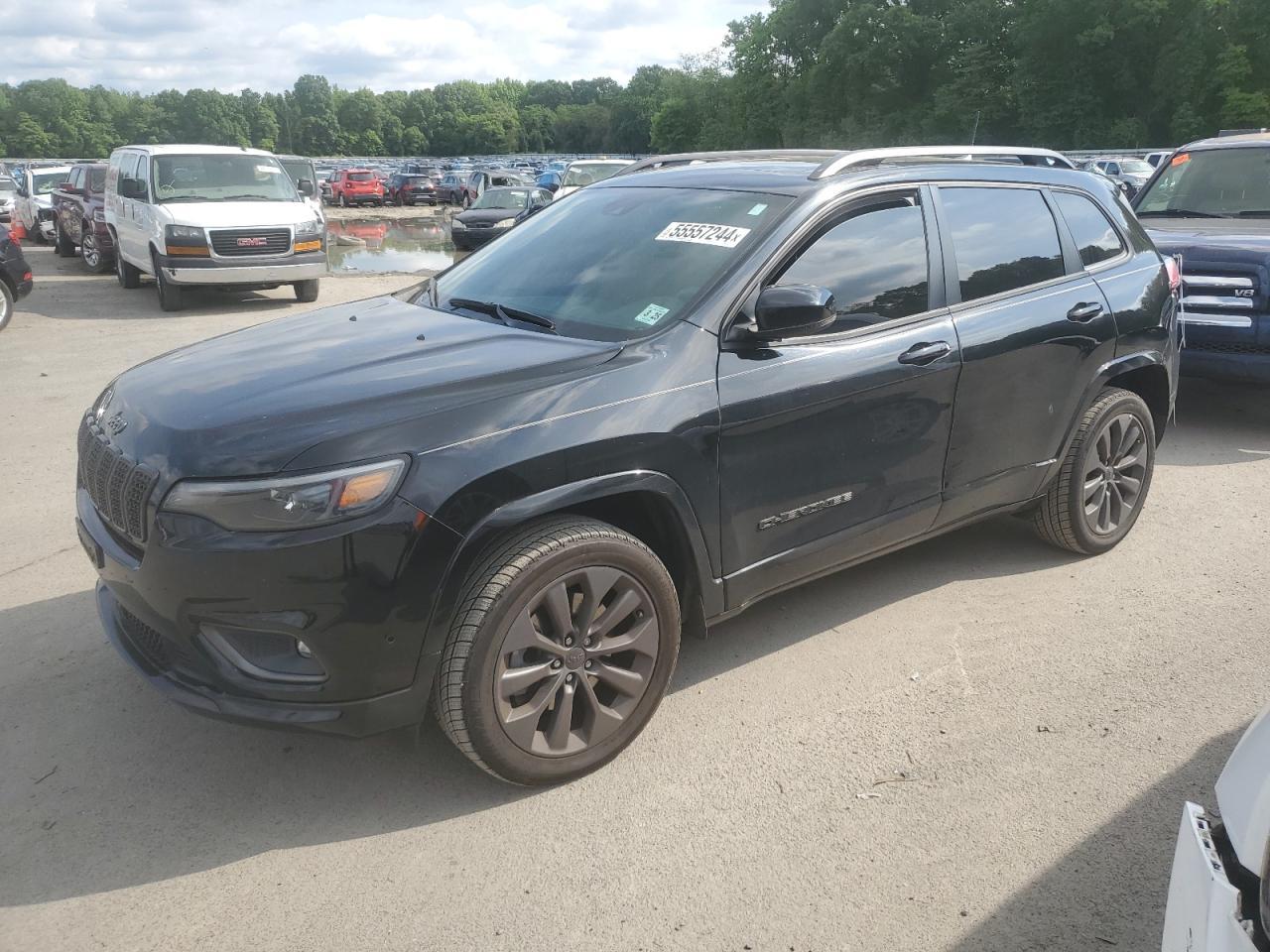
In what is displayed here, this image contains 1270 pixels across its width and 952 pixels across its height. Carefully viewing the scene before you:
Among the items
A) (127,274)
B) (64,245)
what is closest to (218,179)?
(127,274)

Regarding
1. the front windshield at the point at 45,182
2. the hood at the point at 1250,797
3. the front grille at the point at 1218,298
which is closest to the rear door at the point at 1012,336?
the hood at the point at 1250,797

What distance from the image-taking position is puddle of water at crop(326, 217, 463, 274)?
64.0 ft

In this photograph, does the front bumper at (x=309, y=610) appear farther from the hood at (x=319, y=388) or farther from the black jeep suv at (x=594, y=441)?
the hood at (x=319, y=388)

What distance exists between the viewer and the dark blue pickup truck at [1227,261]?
6.86m

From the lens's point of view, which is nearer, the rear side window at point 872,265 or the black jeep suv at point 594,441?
the black jeep suv at point 594,441

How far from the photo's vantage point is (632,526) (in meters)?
3.35

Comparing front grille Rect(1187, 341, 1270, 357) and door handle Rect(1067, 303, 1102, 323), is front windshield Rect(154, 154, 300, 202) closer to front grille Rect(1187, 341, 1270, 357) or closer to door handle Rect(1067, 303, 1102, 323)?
front grille Rect(1187, 341, 1270, 357)

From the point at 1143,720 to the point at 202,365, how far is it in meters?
3.35

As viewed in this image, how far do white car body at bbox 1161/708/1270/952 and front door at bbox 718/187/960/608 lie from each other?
1.72m

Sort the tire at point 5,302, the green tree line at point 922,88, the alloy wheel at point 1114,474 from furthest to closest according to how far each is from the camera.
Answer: the green tree line at point 922,88, the tire at point 5,302, the alloy wheel at point 1114,474

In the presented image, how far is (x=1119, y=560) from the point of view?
486 centimetres

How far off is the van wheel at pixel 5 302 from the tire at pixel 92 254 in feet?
17.7

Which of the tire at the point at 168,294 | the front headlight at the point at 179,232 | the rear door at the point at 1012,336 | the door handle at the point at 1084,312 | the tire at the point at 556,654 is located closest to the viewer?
the tire at the point at 556,654

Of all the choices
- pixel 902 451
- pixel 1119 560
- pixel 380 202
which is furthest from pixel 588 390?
pixel 380 202
